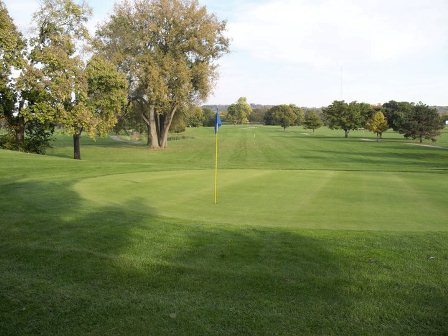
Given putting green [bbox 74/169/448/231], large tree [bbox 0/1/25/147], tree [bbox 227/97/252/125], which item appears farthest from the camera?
tree [bbox 227/97/252/125]

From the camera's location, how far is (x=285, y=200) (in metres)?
11.0

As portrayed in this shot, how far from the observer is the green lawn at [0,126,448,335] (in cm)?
462

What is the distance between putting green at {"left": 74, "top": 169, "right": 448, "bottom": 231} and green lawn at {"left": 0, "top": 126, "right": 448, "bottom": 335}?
6 cm

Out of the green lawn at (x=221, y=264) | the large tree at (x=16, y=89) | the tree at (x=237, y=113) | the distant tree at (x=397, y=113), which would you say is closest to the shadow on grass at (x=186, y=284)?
the green lawn at (x=221, y=264)

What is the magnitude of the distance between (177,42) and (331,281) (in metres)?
46.0

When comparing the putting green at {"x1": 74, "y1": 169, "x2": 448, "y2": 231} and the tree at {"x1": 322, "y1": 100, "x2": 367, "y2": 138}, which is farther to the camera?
the tree at {"x1": 322, "y1": 100, "x2": 367, "y2": 138}

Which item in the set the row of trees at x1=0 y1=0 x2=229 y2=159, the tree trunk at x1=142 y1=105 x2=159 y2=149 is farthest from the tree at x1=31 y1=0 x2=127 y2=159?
the tree trunk at x1=142 y1=105 x2=159 y2=149

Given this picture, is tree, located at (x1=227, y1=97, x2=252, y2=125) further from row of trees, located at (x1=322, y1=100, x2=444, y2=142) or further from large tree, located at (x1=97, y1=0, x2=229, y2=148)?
large tree, located at (x1=97, y1=0, x2=229, y2=148)

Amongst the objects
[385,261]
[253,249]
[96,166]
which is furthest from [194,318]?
[96,166]

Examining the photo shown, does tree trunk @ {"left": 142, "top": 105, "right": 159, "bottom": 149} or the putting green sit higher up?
tree trunk @ {"left": 142, "top": 105, "right": 159, "bottom": 149}

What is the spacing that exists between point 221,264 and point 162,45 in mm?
45914

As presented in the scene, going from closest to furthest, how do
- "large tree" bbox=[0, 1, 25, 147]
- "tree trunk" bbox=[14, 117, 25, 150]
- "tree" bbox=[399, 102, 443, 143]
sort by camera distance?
"large tree" bbox=[0, 1, 25, 147]
"tree trunk" bbox=[14, 117, 25, 150]
"tree" bbox=[399, 102, 443, 143]

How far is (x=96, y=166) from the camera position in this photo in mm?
22062

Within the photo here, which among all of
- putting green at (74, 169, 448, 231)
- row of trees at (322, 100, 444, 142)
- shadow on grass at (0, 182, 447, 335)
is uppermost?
row of trees at (322, 100, 444, 142)
